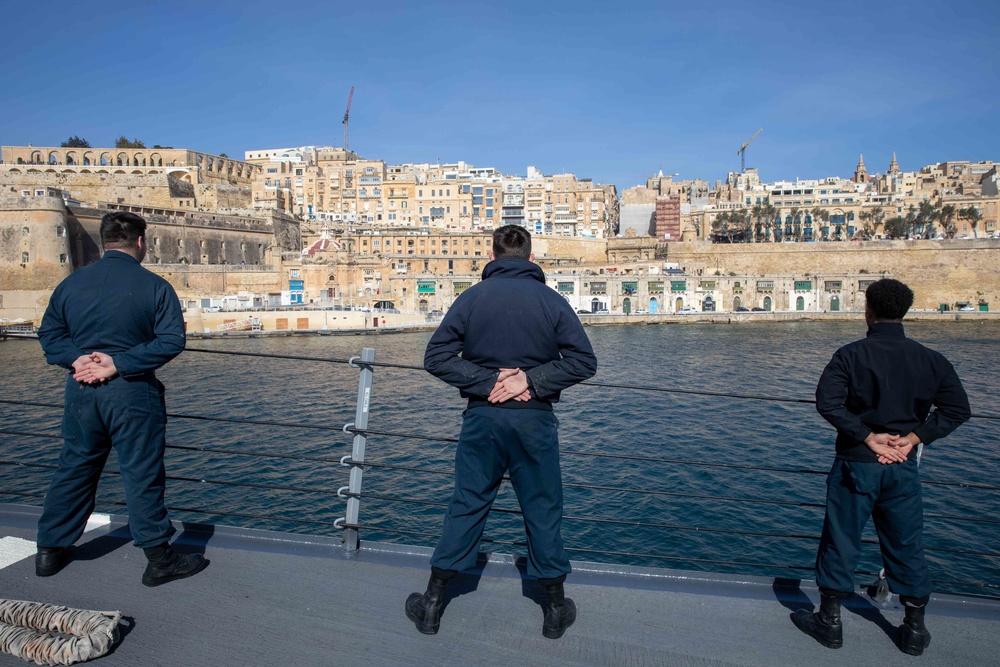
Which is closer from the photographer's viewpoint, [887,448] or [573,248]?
[887,448]

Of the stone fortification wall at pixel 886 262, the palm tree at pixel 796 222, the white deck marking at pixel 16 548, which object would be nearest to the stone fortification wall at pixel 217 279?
the stone fortification wall at pixel 886 262

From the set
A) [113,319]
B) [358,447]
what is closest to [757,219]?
[358,447]

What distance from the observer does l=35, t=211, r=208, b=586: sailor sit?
2.61 m

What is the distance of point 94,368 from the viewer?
2566mm

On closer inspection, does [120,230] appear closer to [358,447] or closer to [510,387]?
[358,447]

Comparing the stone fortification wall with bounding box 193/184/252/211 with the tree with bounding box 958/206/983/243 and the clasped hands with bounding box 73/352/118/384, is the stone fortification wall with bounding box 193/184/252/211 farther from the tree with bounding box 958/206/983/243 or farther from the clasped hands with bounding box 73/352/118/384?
the tree with bounding box 958/206/983/243

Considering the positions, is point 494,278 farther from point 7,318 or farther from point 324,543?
point 7,318

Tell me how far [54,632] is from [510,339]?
1.89 metres

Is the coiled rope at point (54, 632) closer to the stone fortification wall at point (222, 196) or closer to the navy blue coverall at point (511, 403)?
the navy blue coverall at point (511, 403)

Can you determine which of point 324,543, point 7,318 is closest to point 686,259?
point 7,318

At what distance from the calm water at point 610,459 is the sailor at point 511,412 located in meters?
0.33

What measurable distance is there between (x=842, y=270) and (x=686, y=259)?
12.9m

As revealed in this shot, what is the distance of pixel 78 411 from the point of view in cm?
263

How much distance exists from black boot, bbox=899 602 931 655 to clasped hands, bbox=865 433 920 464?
1.77ft
